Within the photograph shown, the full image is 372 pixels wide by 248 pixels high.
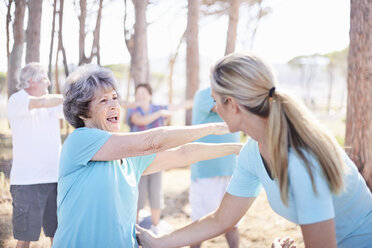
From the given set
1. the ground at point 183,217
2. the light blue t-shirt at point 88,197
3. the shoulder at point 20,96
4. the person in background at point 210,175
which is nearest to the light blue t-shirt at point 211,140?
the person in background at point 210,175

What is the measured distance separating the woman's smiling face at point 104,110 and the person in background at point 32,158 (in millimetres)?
959

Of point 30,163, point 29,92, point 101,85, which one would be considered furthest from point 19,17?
point 101,85

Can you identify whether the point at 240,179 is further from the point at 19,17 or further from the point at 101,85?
the point at 19,17

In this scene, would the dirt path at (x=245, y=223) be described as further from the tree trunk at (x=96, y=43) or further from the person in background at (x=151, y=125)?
the tree trunk at (x=96, y=43)

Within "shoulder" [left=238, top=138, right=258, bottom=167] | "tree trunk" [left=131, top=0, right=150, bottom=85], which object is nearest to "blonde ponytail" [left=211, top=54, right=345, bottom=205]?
A: "shoulder" [left=238, top=138, right=258, bottom=167]

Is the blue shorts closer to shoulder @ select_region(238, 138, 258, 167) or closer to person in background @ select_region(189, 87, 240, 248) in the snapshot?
person in background @ select_region(189, 87, 240, 248)

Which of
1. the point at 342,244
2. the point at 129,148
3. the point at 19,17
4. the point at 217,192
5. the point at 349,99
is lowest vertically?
the point at 217,192

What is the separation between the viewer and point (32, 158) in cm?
252

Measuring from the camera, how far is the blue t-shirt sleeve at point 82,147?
4.69 ft

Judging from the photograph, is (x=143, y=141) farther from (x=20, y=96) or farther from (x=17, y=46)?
(x=17, y=46)

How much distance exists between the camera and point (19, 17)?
2.56 m

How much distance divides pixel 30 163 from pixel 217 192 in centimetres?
157

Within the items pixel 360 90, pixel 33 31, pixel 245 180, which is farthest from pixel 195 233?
pixel 360 90

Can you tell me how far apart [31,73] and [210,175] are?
1.68 meters
